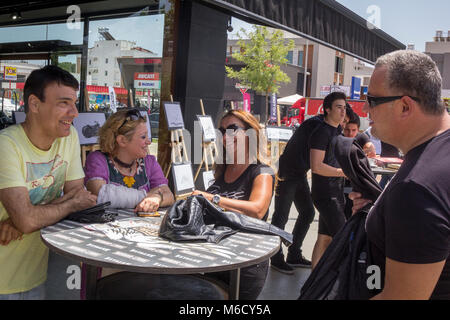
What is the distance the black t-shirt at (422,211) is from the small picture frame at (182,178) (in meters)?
2.46

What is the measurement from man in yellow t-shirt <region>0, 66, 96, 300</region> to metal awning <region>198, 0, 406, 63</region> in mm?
1463

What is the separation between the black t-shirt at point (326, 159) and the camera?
3.70m

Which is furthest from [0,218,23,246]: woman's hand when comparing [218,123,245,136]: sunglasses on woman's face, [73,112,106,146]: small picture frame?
[73,112,106,146]: small picture frame

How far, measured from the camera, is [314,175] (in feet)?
12.5

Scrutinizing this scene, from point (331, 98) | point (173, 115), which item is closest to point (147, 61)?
point (173, 115)

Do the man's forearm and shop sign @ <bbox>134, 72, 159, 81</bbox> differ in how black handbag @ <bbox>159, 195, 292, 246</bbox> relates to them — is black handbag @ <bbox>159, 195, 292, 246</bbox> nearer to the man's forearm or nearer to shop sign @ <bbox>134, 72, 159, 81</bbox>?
the man's forearm

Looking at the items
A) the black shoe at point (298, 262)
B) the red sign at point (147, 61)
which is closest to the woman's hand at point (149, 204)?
the black shoe at point (298, 262)

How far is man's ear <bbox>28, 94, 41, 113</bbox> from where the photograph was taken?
7.23 ft

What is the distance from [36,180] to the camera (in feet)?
7.07

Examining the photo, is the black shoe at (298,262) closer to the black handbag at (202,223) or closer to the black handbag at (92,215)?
the black handbag at (202,223)

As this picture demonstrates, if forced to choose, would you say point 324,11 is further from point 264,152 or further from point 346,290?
point 346,290

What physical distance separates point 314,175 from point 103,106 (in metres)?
3.85

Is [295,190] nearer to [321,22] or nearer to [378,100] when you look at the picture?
[321,22]

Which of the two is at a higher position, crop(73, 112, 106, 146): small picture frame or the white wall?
the white wall
